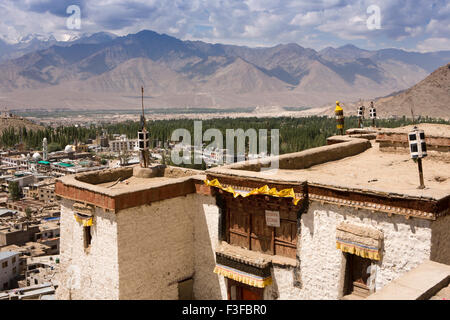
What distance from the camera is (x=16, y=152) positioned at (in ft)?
311

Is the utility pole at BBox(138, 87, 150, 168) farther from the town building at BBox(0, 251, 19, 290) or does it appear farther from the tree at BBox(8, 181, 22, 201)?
the tree at BBox(8, 181, 22, 201)

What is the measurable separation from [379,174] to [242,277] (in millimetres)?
3819

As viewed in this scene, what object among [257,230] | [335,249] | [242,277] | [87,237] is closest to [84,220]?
[87,237]

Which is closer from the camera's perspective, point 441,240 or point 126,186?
point 441,240

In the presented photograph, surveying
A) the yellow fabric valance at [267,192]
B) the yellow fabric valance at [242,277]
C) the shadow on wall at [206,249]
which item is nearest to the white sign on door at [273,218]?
the yellow fabric valance at [267,192]

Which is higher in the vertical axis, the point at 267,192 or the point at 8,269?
the point at 267,192

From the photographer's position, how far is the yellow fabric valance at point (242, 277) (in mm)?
8773

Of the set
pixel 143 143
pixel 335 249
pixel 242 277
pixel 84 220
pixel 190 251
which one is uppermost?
pixel 143 143

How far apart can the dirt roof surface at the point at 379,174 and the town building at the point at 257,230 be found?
0.09 feet

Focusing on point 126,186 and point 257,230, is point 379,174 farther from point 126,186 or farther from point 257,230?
point 126,186

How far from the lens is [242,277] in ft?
29.8

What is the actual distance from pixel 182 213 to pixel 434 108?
128 m
